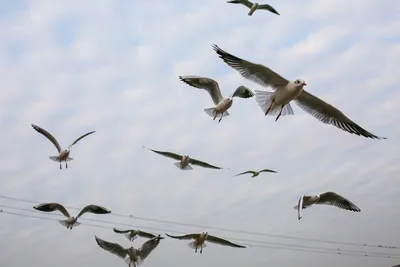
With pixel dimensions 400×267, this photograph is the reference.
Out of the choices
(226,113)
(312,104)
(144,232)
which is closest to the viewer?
(312,104)

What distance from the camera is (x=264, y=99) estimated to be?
8578 mm

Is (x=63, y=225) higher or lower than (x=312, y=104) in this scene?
lower

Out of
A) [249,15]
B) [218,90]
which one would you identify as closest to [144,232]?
[218,90]

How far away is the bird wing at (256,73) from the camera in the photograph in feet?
27.3

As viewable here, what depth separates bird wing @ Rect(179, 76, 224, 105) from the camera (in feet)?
38.0

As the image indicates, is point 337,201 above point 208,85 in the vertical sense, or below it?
below

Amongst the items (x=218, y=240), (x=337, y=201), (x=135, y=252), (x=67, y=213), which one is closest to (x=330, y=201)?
(x=337, y=201)

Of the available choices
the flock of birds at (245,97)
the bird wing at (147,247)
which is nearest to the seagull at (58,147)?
Answer: the flock of birds at (245,97)

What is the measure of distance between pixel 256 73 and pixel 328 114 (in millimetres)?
1368

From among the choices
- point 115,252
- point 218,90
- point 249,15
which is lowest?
point 115,252

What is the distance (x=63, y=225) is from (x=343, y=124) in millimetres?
6366

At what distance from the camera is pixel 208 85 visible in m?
11.7

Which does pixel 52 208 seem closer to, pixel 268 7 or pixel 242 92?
pixel 242 92

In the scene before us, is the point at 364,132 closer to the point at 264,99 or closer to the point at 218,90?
the point at 264,99
